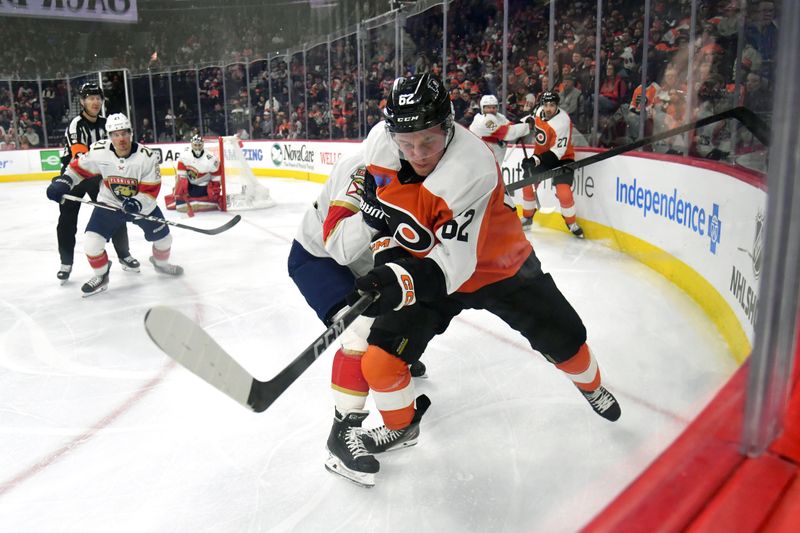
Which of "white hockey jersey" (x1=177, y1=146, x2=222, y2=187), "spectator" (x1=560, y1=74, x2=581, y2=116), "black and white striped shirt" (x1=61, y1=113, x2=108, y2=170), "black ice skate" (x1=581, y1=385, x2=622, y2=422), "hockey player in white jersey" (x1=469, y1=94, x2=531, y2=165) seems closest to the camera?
"black ice skate" (x1=581, y1=385, x2=622, y2=422)

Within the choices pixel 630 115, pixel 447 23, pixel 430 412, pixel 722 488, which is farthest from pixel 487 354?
pixel 447 23

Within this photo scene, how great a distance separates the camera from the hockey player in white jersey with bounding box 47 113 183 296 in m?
3.83

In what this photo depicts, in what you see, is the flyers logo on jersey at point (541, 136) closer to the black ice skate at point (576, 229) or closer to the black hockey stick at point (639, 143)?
the black hockey stick at point (639, 143)

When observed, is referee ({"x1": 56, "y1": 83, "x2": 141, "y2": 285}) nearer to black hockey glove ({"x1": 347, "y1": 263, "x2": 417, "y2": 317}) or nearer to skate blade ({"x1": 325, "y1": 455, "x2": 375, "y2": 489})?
skate blade ({"x1": 325, "y1": 455, "x2": 375, "y2": 489})

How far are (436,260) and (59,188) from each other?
3.08 metres

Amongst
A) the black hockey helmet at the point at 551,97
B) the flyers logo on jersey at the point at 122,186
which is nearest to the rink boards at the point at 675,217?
the black hockey helmet at the point at 551,97

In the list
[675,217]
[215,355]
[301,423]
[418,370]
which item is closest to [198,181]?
[675,217]

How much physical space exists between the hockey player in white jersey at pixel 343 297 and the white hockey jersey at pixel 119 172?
2.48 m

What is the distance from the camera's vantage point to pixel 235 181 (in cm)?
729

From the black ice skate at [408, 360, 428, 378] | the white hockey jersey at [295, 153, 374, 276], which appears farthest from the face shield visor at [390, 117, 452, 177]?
the black ice skate at [408, 360, 428, 378]

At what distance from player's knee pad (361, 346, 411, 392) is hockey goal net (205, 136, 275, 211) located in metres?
5.80

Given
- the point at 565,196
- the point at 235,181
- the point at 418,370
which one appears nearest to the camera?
the point at 418,370

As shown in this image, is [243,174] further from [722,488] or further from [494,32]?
[722,488]

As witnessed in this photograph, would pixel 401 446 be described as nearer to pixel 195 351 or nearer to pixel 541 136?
pixel 195 351
